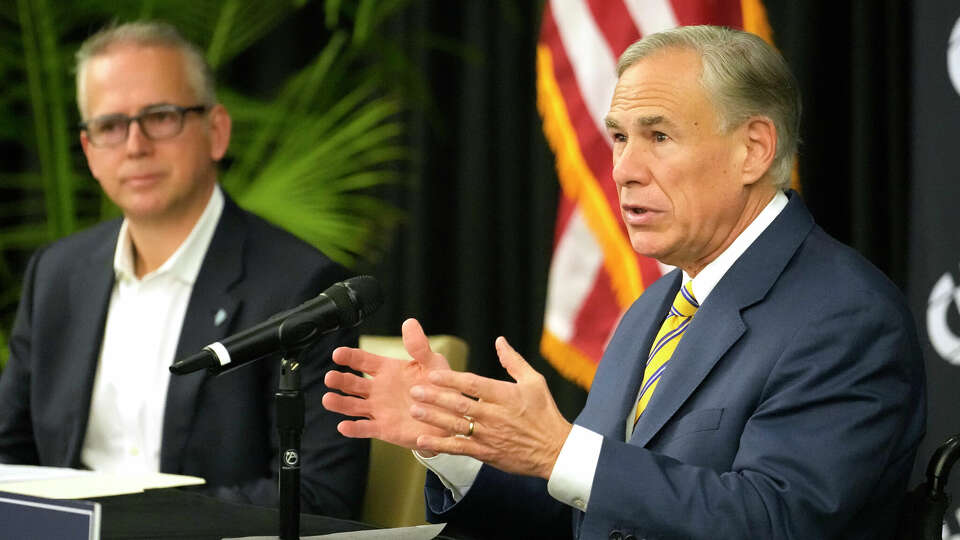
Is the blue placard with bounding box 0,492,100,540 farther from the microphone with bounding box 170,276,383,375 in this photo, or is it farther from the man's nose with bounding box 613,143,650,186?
the man's nose with bounding box 613,143,650,186

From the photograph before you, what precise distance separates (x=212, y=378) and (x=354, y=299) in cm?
112

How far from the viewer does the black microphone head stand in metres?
1.68

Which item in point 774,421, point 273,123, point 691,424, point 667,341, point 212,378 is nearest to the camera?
point 774,421

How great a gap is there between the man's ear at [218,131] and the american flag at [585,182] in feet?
2.97

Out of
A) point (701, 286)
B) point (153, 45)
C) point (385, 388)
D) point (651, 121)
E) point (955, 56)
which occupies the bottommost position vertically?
point (385, 388)

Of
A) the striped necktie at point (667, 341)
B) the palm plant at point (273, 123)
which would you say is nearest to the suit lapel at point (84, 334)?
the palm plant at point (273, 123)

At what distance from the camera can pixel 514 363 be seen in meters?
1.69

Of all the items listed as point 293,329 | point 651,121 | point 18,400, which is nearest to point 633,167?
point 651,121

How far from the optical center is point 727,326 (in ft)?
6.22

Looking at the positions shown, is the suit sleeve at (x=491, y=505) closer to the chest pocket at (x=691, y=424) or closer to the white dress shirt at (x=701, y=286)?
the white dress shirt at (x=701, y=286)

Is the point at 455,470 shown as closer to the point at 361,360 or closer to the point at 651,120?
the point at 361,360

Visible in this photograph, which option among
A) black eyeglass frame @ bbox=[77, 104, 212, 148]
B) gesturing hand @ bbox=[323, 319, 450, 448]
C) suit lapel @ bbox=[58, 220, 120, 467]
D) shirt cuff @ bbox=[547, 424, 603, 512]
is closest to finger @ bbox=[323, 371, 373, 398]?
gesturing hand @ bbox=[323, 319, 450, 448]

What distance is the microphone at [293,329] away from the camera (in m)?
1.59

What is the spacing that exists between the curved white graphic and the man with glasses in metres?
1.22
